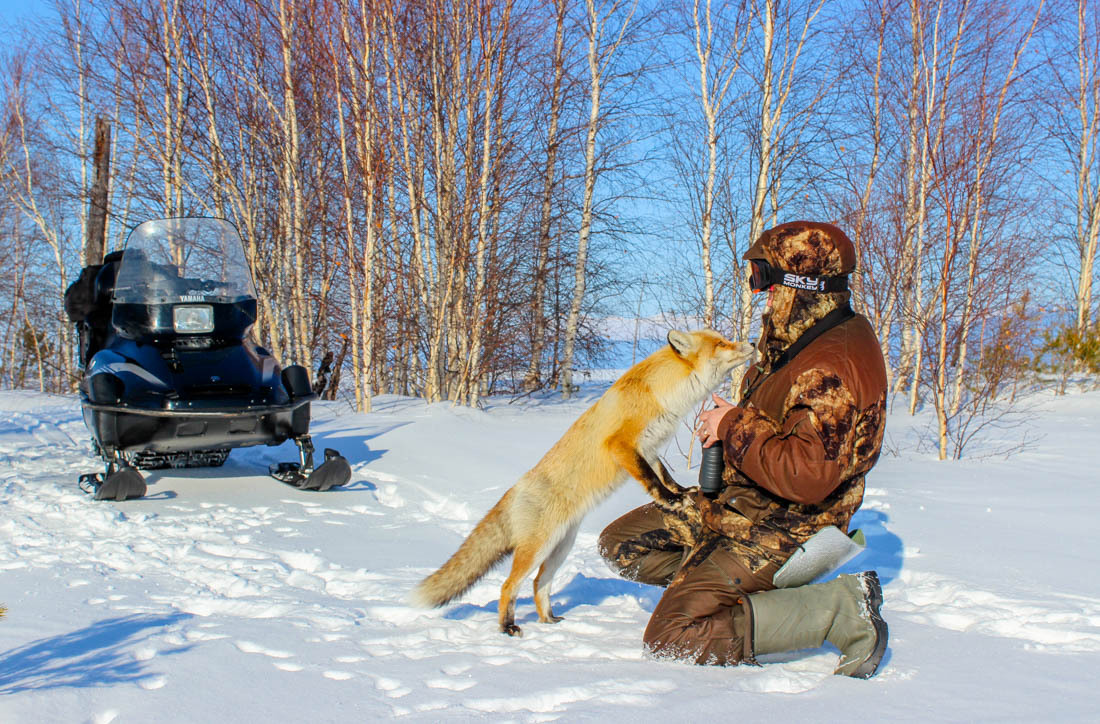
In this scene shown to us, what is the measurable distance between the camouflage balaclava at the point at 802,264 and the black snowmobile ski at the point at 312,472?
4.31 meters

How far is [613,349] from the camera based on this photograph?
18.8 m

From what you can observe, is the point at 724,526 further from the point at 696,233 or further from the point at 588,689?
the point at 696,233

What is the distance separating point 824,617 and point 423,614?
183 cm

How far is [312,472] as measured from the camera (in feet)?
20.9

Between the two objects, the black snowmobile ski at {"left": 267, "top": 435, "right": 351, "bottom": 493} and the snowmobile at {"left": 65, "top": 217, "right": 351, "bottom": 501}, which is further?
the black snowmobile ski at {"left": 267, "top": 435, "right": 351, "bottom": 493}

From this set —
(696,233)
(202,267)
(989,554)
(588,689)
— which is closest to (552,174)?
(696,233)

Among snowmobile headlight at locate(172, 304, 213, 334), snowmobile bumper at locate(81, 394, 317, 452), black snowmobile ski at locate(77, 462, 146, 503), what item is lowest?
black snowmobile ski at locate(77, 462, 146, 503)

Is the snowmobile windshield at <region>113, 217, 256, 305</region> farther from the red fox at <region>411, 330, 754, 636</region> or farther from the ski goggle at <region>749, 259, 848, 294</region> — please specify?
the ski goggle at <region>749, 259, 848, 294</region>

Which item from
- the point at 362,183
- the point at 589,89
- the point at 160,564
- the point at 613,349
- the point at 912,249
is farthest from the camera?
the point at 613,349

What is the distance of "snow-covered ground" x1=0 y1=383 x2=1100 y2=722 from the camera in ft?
8.21

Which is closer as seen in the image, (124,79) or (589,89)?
(124,79)

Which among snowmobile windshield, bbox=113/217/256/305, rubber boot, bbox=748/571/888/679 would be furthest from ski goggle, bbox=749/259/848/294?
snowmobile windshield, bbox=113/217/256/305

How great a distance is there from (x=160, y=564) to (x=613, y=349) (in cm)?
1506

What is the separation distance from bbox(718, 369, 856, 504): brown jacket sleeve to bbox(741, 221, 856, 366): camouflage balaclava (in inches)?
11.2
